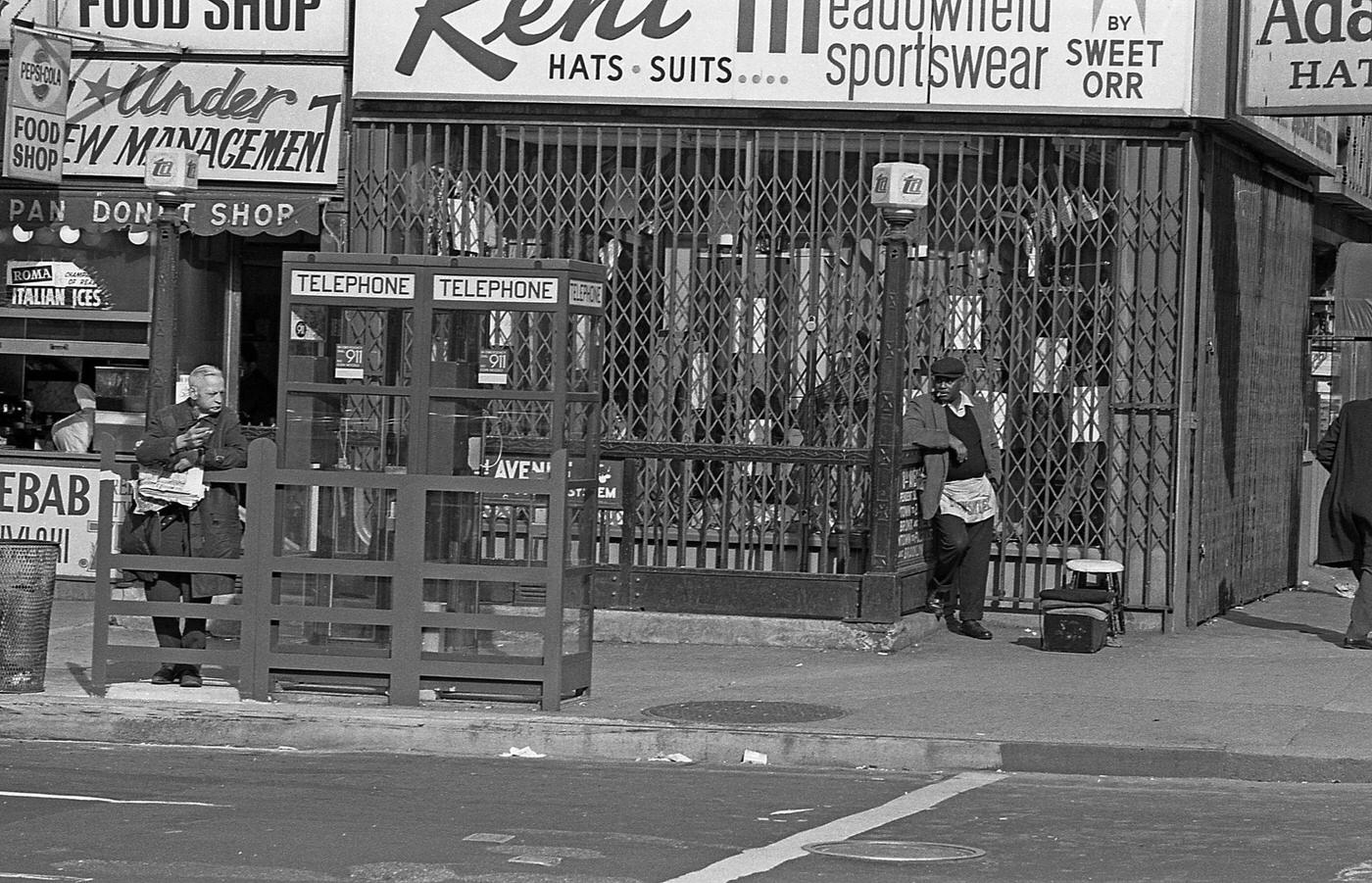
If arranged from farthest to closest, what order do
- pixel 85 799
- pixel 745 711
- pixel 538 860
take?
pixel 745 711 < pixel 85 799 < pixel 538 860

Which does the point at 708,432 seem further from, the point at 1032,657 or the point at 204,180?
the point at 204,180

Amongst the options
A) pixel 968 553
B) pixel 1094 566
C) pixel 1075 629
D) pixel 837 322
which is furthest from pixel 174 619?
pixel 1094 566

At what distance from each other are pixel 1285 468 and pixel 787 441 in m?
5.45

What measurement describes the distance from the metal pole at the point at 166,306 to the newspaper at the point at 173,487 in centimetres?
233

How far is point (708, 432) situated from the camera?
14.6 metres

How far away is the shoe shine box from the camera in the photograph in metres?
13.6

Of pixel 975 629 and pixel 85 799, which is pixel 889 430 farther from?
pixel 85 799

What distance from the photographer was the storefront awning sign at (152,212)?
15641mm

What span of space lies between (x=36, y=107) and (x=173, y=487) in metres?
5.08

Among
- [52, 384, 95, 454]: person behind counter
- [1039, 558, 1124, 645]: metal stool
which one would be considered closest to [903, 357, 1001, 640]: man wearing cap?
[1039, 558, 1124, 645]: metal stool

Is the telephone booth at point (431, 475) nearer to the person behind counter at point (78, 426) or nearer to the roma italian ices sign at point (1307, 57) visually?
the roma italian ices sign at point (1307, 57)

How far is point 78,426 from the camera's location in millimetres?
16109

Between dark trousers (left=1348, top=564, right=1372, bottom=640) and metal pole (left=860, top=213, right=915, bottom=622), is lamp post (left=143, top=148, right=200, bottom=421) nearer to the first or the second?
metal pole (left=860, top=213, right=915, bottom=622)

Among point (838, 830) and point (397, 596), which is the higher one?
point (397, 596)
